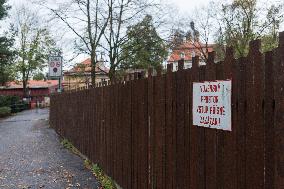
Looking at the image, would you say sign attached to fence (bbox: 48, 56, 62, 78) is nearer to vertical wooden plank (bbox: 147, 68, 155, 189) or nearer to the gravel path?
the gravel path

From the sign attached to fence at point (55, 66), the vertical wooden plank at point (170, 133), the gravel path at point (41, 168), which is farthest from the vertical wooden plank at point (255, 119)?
the sign attached to fence at point (55, 66)

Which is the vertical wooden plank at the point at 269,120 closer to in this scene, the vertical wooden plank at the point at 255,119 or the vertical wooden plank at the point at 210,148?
the vertical wooden plank at the point at 255,119

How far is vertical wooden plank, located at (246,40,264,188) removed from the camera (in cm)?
319

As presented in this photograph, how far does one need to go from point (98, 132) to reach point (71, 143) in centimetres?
505

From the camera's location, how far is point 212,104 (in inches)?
154

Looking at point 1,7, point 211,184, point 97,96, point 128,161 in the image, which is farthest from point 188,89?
point 1,7

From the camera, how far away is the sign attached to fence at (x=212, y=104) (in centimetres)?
365

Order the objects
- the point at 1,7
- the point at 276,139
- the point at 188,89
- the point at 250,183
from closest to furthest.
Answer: the point at 276,139
the point at 250,183
the point at 188,89
the point at 1,7

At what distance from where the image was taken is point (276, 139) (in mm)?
3023

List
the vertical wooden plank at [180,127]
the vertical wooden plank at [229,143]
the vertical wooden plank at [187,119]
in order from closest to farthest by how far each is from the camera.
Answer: the vertical wooden plank at [229,143] < the vertical wooden plank at [187,119] < the vertical wooden plank at [180,127]

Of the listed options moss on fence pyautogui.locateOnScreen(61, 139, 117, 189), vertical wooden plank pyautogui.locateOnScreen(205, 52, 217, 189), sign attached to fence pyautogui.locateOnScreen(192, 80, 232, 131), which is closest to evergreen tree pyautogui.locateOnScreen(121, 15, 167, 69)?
moss on fence pyautogui.locateOnScreen(61, 139, 117, 189)

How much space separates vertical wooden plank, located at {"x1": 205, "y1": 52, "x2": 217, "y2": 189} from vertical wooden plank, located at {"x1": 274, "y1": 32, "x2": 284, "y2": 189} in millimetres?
911

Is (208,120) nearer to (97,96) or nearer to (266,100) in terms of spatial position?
(266,100)

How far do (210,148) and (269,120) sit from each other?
0.98 m
